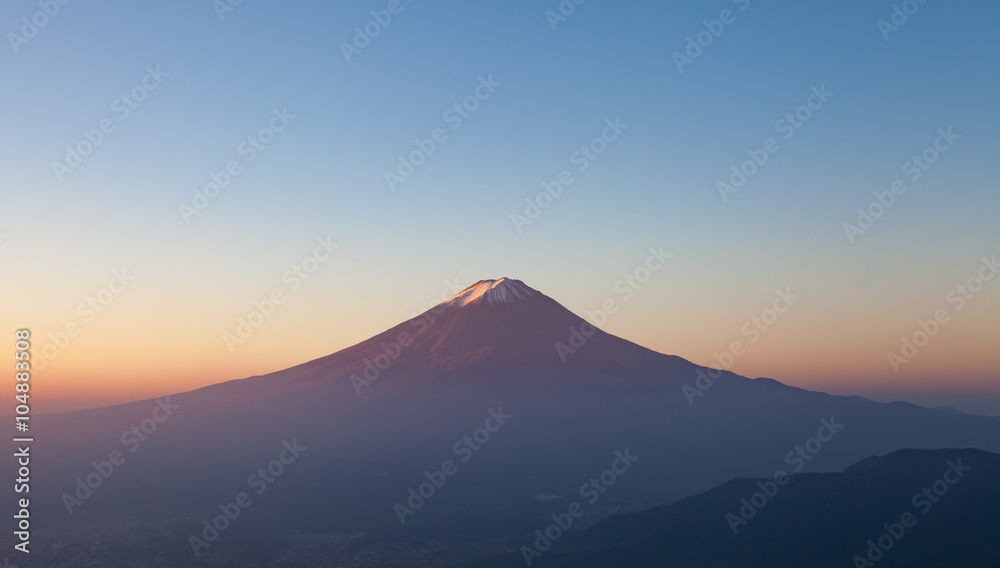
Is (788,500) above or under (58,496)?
above

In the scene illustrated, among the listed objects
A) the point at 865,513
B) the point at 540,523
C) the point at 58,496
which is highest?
the point at 865,513

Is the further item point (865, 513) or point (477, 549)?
point (477, 549)

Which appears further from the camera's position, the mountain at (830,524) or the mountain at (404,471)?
the mountain at (404,471)

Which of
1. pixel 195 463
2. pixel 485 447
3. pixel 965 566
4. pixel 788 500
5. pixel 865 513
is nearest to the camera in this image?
pixel 965 566

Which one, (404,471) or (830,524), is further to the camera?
(404,471)

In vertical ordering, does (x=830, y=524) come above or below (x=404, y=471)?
above

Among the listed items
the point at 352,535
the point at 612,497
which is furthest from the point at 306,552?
the point at 612,497

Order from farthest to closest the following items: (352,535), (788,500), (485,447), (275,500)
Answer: (485,447) → (275,500) → (352,535) → (788,500)

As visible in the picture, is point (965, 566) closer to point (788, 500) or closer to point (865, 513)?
point (865, 513)
